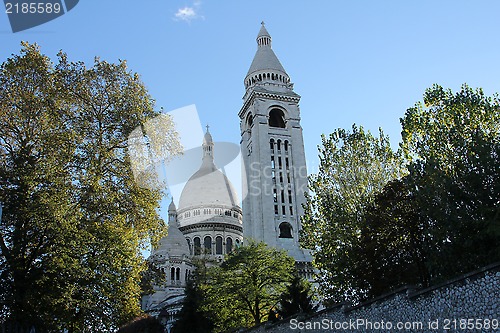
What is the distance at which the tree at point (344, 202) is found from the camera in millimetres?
24750

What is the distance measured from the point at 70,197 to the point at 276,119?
55721 mm

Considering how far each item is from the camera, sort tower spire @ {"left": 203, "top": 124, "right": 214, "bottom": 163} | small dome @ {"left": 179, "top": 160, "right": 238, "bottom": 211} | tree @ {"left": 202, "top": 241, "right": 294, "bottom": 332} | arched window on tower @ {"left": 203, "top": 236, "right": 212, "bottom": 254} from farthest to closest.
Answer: tower spire @ {"left": 203, "top": 124, "right": 214, "bottom": 163}
small dome @ {"left": 179, "top": 160, "right": 238, "bottom": 211}
arched window on tower @ {"left": 203, "top": 236, "right": 212, "bottom": 254}
tree @ {"left": 202, "top": 241, "right": 294, "bottom": 332}

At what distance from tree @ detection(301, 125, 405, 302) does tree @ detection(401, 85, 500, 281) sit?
4.34m

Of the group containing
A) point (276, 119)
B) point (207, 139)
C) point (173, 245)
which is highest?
point (207, 139)

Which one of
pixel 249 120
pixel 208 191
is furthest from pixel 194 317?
pixel 208 191

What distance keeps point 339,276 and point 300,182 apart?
4246 cm

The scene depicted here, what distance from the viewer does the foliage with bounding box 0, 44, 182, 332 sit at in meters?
17.7

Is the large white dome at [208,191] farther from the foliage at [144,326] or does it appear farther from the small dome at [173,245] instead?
the foliage at [144,326]

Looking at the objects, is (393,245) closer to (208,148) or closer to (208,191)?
(208,191)

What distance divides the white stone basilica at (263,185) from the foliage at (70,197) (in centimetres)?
3596

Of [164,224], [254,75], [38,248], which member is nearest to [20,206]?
[38,248]

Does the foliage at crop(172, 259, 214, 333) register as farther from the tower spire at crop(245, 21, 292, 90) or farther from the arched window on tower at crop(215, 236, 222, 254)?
the arched window on tower at crop(215, 236, 222, 254)

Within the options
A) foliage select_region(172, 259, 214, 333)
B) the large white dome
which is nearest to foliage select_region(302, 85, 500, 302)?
foliage select_region(172, 259, 214, 333)

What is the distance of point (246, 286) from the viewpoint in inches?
1382
